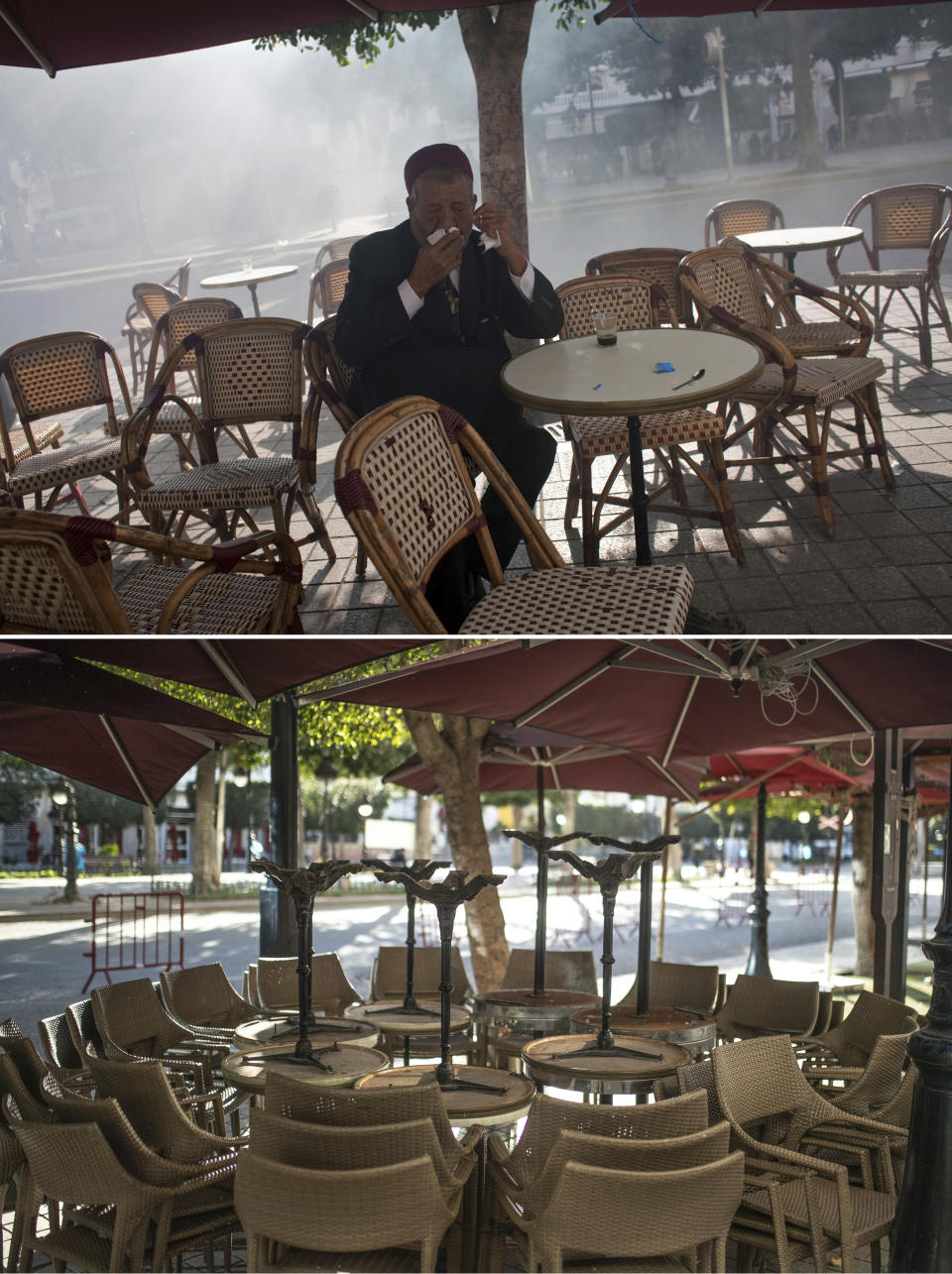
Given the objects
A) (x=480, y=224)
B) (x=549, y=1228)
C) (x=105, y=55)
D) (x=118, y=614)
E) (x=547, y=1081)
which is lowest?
(x=547, y=1081)

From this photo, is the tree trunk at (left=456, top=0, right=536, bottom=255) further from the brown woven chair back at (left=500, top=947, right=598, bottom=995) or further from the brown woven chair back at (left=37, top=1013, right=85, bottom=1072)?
the brown woven chair back at (left=37, top=1013, right=85, bottom=1072)

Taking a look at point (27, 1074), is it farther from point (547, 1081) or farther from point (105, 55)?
point (105, 55)

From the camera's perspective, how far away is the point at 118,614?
3.03m

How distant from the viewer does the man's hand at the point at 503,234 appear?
432cm

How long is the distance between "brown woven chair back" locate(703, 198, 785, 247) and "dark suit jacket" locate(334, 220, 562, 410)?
513 cm

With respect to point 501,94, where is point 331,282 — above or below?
below

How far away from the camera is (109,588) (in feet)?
9.86

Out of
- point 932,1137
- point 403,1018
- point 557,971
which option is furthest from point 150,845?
point 932,1137

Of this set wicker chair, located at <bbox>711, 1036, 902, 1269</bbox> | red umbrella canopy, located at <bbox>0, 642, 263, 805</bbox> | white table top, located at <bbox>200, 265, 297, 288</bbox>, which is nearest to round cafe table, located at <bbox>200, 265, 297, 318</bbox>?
white table top, located at <bbox>200, 265, 297, 288</bbox>

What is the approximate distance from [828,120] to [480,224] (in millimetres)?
5822

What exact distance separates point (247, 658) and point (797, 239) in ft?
18.3

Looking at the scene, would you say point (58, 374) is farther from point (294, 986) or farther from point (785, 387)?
point (785, 387)

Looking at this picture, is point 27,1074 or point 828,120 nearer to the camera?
point 27,1074

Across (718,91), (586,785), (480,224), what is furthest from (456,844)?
(718,91)
